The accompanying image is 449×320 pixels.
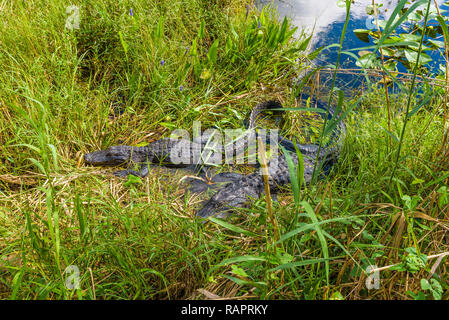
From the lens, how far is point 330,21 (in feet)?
14.1

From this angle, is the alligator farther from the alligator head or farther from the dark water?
the dark water

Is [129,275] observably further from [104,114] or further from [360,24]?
[360,24]

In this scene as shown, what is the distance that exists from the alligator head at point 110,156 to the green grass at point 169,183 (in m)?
0.09

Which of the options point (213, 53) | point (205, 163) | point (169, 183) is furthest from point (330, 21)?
point (169, 183)

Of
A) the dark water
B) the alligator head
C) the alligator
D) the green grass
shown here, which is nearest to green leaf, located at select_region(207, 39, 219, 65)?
the green grass

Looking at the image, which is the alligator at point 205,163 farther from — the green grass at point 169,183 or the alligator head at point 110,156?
the green grass at point 169,183

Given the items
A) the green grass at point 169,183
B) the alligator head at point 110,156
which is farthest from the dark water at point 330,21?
the alligator head at point 110,156

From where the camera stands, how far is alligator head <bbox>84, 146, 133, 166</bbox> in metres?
2.12

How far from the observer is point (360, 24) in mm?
4023

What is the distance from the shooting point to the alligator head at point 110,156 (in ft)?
6.94

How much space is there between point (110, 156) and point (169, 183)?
1.53 ft

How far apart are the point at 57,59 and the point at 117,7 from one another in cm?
82
